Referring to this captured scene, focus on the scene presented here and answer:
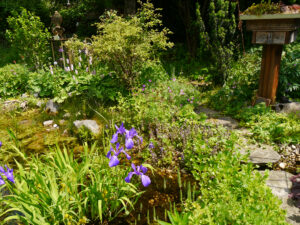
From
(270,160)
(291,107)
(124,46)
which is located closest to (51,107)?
(124,46)

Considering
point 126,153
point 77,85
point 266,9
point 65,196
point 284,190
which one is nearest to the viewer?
point 126,153

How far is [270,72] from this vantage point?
4.32 metres

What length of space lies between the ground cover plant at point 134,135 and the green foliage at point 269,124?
0.02 m

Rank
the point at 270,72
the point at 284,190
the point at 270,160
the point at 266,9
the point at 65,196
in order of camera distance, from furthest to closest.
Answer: the point at 270,72 < the point at 266,9 < the point at 270,160 < the point at 284,190 < the point at 65,196

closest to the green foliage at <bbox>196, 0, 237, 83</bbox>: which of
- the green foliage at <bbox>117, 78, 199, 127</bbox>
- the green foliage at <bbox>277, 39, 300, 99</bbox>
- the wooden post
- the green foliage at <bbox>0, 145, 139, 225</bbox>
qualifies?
the green foliage at <bbox>117, 78, 199, 127</bbox>

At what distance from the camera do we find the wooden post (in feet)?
13.9

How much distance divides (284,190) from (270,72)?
2.27 metres

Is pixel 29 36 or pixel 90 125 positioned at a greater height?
pixel 29 36

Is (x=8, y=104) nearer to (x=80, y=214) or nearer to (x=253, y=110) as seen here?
(x=80, y=214)

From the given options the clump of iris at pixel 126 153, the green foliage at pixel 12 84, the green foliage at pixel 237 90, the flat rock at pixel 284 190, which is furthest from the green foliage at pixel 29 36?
the flat rock at pixel 284 190

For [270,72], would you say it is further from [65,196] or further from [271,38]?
[65,196]

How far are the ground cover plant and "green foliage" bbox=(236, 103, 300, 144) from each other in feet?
0.05

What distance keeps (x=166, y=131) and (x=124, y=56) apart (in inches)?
81.4

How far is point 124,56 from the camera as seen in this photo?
505cm
